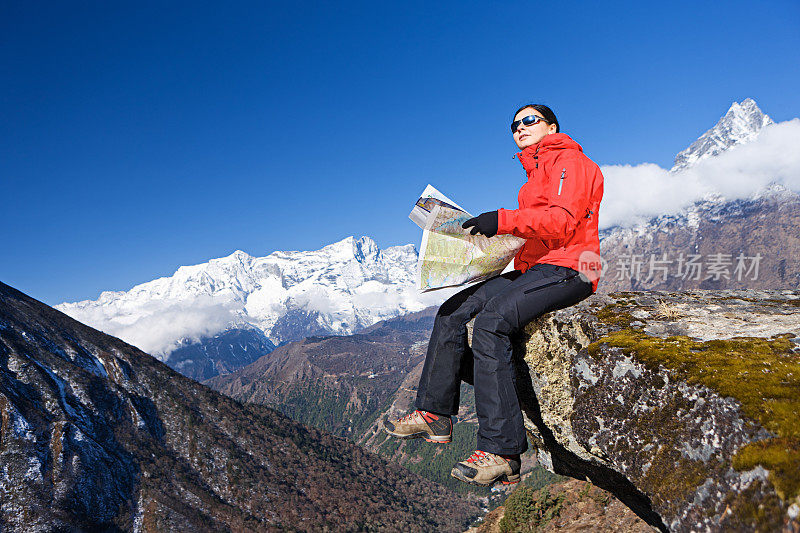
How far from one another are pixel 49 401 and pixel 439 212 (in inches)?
6822

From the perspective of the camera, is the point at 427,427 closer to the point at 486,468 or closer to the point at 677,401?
the point at 486,468

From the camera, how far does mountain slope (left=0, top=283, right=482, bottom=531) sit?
109m

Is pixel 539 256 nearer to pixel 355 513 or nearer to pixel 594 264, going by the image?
pixel 594 264

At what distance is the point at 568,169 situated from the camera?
552 centimetres

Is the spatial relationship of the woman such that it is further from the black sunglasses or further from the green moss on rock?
the green moss on rock

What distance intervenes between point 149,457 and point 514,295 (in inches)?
6901

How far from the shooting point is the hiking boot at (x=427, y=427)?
6.16m

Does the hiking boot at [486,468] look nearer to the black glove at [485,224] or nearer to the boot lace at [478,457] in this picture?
the boot lace at [478,457]

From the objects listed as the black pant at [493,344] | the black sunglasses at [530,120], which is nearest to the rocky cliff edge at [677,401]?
the black pant at [493,344]

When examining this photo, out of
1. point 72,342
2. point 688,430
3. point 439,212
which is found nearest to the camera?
point 688,430

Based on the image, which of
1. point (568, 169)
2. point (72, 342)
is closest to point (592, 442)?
point (568, 169)

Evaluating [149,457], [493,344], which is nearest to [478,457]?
[493,344]

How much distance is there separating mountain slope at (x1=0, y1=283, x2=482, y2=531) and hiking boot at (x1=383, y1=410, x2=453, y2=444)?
457 ft

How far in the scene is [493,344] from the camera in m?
5.49
